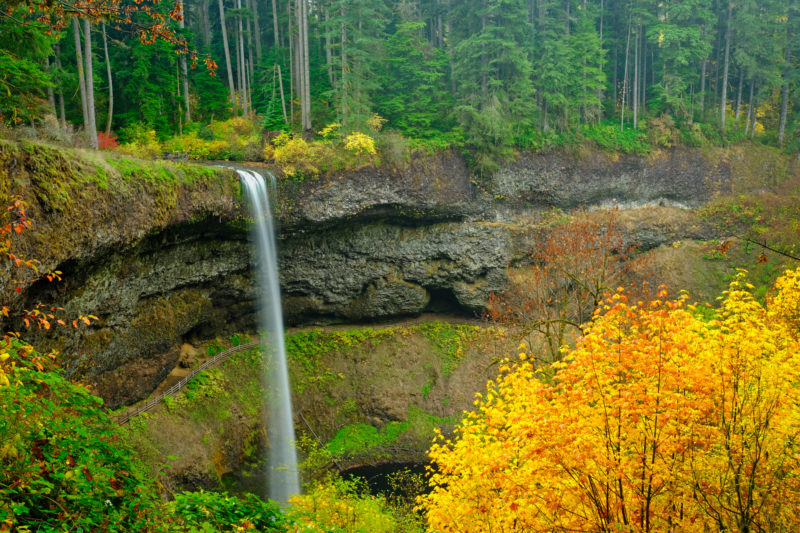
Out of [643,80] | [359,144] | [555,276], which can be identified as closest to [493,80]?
[359,144]

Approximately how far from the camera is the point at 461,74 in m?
28.3

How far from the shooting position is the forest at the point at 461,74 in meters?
25.2

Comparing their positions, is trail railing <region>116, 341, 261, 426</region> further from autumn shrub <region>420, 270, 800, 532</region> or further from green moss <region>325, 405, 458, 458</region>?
autumn shrub <region>420, 270, 800, 532</region>

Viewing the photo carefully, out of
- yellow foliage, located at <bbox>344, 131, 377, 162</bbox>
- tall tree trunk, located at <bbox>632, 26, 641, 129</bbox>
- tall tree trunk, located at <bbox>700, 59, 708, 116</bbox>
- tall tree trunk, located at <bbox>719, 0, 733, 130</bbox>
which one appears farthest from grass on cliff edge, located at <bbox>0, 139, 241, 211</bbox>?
tall tree trunk, located at <bbox>719, 0, 733, 130</bbox>

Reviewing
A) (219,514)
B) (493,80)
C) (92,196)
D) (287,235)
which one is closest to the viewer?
(219,514)

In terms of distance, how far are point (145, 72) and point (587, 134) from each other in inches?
1026

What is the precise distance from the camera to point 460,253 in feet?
86.8

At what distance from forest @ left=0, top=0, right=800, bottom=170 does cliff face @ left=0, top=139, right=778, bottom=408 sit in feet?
8.73

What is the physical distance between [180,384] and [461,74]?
22586 mm

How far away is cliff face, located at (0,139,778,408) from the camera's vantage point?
12.1 meters

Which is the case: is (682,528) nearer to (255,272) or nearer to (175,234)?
(175,234)

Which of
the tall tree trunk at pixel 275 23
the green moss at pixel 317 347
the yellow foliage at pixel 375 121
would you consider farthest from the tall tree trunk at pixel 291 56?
the green moss at pixel 317 347

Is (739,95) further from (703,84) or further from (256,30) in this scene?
(256,30)

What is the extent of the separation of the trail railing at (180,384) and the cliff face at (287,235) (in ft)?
1.85
